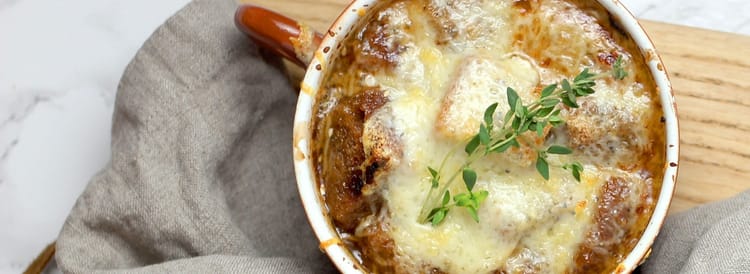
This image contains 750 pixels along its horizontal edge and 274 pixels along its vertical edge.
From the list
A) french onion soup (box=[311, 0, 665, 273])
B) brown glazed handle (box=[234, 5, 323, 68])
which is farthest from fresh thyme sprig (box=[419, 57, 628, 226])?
brown glazed handle (box=[234, 5, 323, 68])

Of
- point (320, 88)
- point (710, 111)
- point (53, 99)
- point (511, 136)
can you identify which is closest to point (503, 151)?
point (511, 136)

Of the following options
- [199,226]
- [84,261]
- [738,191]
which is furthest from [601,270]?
[84,261]

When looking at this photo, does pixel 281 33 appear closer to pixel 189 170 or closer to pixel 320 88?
pixel 320 88

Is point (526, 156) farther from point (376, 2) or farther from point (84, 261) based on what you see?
point (84, 261)

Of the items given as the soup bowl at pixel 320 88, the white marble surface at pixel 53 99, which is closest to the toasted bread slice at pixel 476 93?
the soup bowl at pixel 320 88

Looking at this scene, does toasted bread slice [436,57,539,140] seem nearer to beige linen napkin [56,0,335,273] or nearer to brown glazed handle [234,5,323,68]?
brown glazed handle [234,5,323,68]
